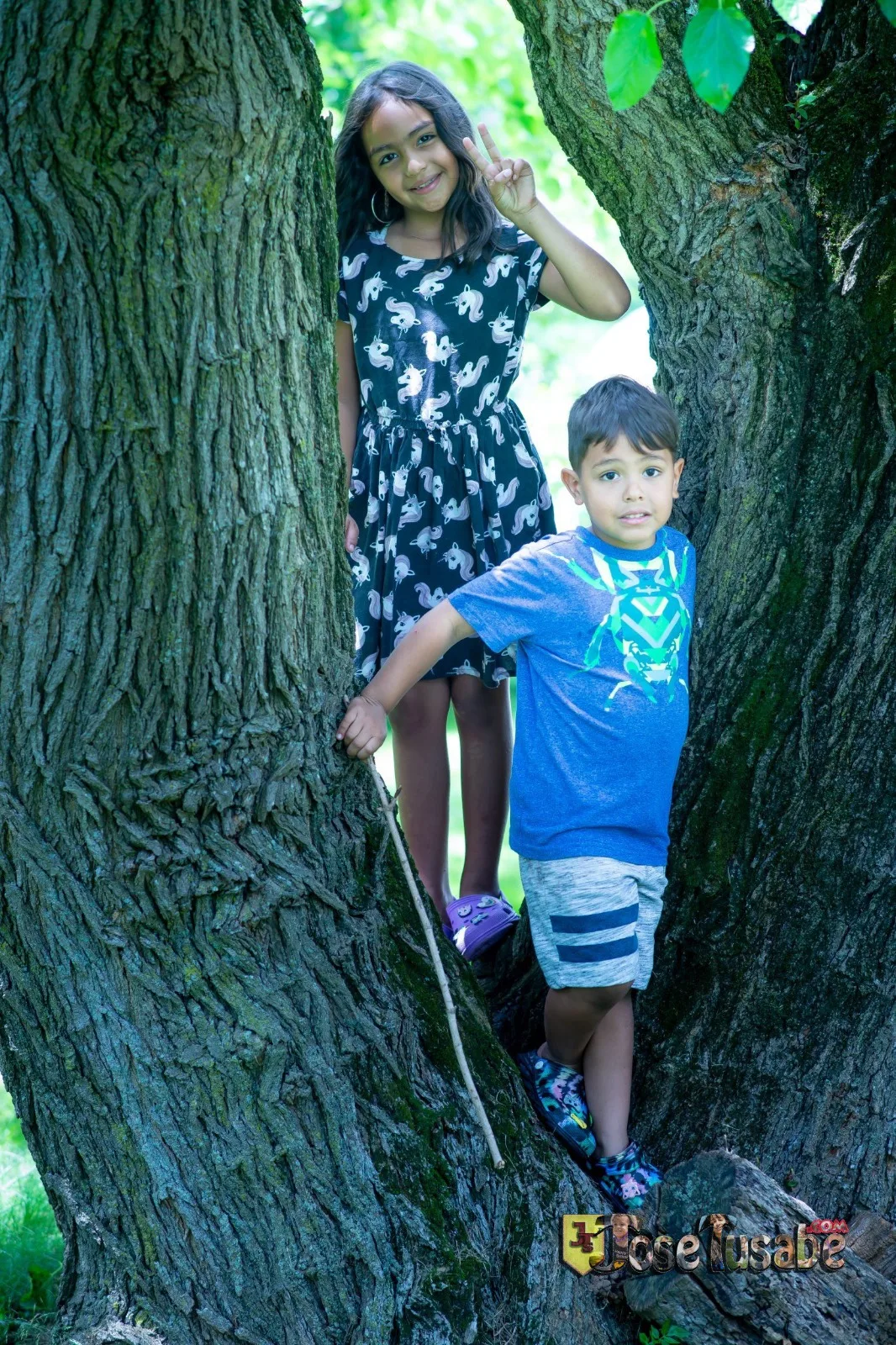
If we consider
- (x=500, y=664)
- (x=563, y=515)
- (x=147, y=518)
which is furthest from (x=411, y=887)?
(x=563, y=515)

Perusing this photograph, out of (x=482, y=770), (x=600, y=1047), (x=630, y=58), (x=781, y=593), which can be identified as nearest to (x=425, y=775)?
(x=482, y=770)

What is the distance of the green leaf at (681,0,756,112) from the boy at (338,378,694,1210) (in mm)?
853

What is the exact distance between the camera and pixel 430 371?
10.3 feet

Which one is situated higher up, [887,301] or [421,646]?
[887,301]

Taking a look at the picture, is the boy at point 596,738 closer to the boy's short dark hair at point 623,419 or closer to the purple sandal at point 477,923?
the boy's short dark hair at point 623,419

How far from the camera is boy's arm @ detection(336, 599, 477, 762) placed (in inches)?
86.4

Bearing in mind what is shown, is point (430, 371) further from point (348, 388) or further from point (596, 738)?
point (596, 738)

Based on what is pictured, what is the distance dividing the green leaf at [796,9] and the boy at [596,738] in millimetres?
952

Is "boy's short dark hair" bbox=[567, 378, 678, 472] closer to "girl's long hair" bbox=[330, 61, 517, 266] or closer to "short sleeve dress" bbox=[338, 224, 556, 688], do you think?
"short sleeve dress" bbox=[338, 224, 556, 688]

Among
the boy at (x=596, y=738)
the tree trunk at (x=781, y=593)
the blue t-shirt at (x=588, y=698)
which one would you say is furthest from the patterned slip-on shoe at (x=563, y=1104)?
the blue t-shirt at (x=588, y=698)

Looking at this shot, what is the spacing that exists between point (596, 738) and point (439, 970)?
538 millimetres

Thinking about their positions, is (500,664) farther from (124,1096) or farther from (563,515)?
(563,515)

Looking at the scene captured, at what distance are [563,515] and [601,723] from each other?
32.7ft

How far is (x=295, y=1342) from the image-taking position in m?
2.00
